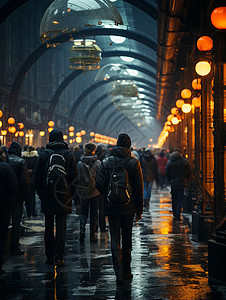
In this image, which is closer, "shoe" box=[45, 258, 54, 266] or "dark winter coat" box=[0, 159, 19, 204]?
"dark winter coat" box=[0, 159, 19, 204]

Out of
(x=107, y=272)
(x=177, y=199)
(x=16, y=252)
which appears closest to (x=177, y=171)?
(x=177, y=199)

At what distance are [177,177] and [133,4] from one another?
7295mm

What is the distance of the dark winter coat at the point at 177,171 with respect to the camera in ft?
46.3

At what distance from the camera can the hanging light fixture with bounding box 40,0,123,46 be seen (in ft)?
37.9

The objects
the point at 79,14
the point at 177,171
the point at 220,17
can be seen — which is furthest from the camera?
the point at 177,171

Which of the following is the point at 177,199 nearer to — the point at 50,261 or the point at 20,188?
the point at 20,188

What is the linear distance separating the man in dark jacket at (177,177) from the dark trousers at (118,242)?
6.93 metres

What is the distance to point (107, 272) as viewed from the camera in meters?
7.48

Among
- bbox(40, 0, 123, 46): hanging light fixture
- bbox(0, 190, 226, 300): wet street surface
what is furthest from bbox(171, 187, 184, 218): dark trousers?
bbox(40, 0, 123, 46): hanging light fixture

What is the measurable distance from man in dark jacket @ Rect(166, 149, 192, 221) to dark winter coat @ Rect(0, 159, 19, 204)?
7.11m

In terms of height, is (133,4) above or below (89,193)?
above

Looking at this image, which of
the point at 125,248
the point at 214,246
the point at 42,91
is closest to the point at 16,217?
the point at 125,248

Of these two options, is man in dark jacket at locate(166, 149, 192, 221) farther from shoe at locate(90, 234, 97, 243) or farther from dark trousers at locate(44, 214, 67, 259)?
dark trousers at locate(44, 214, 67, 259)

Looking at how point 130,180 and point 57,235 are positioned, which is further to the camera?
point 57,235
